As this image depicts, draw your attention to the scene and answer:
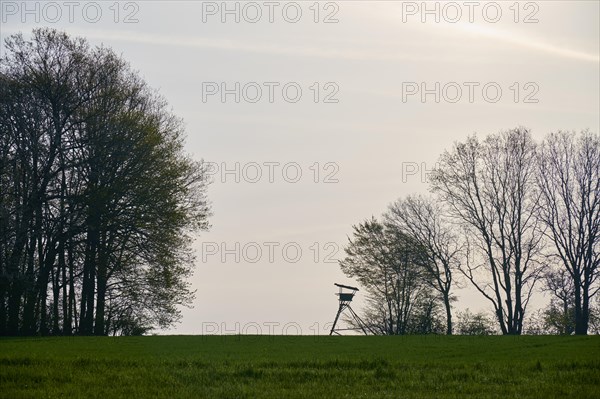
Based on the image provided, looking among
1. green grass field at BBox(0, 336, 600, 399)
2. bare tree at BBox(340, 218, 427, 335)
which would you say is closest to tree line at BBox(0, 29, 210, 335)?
green grass field at BBox(0, 336, 600, 399)

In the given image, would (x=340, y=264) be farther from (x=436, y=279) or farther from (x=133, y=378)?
(x=133, y=378)

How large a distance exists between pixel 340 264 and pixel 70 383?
4791 cm

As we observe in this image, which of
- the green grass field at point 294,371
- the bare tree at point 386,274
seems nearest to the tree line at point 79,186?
the green grass field at point 294,371

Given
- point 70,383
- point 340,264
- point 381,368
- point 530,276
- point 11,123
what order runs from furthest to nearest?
point 340,264 < point 530,276 < point 11,123 < point 381,368 < point 70,383

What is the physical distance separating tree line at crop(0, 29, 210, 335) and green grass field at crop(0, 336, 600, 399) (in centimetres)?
1339

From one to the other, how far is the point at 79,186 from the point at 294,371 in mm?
26796

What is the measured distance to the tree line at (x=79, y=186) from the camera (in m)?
45.1

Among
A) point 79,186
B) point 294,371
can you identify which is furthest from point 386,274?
point 294,371

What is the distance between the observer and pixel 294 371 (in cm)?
2544

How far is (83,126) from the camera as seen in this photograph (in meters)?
47.4

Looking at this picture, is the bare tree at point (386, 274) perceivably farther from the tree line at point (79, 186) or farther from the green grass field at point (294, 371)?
the green grass field at point (294, 371)

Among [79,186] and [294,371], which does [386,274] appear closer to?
[79,186]

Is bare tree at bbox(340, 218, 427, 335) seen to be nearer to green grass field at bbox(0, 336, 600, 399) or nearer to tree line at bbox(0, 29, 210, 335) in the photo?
tree line at bbox(0, 29, 210, 335)


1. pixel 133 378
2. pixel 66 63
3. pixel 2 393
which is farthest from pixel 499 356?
pixel 66 63
